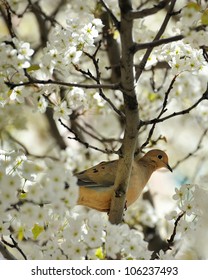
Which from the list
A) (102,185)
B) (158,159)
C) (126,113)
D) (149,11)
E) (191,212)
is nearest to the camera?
(149,11)

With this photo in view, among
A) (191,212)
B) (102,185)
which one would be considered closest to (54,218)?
(191,212)

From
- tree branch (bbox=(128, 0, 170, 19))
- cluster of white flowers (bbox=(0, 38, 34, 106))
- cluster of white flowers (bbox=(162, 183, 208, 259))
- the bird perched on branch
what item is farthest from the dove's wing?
tree branch (bbox=(128, 0, 170, 19))

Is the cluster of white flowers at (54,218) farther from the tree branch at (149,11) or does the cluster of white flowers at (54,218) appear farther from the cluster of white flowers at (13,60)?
the tree branch at (149,11)

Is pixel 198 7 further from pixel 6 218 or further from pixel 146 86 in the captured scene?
pixel 146 86

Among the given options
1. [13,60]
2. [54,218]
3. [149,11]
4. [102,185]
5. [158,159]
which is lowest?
[54,218]

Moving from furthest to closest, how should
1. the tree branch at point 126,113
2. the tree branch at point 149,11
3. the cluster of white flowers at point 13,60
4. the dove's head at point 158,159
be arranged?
1. the dove's head at point 158,159
2. the cluster of white flowers at point 13,60
3. the tree branch at point 126,113
4. the tree branch at point 149,11

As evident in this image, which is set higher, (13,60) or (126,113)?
(13,60)

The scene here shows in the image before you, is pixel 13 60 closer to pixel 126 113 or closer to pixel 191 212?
pixel 126 113

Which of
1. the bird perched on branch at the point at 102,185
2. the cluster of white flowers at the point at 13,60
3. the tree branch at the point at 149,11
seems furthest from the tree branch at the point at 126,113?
the cluster of white flowers at the point at 13,60

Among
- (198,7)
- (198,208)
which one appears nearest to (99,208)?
(198,208)

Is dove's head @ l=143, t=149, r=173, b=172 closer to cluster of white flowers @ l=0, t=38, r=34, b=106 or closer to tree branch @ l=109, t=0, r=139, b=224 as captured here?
tree branch @ l=109, t=0, r=139, b=224

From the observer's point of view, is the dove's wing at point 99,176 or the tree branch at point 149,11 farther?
the dove's wing at point 99,176

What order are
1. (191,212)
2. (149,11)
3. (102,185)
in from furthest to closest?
(102,185) < (191,212) < (149,11)

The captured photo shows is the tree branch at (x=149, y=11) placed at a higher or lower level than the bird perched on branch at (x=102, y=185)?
higher
